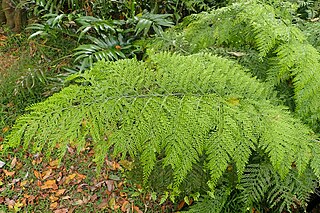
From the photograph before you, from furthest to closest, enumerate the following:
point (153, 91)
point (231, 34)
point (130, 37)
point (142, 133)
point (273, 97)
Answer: point (130, 37)
point (231, 34)
point (273, 97)
point (153, 91)
point (142, 133)

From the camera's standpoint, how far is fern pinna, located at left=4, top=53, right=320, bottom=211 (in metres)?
1.34

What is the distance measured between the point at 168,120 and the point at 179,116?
0.16 feet

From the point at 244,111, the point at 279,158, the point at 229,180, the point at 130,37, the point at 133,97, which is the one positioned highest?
the point at 133,97

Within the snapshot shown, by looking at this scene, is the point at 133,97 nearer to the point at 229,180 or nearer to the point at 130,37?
the point at 229,180

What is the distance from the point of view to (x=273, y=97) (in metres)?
1.76

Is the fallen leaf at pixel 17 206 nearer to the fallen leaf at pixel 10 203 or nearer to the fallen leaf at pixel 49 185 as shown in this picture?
the fallen leaf at pixel 10 203

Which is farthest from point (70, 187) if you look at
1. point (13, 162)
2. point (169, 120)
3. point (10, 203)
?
point (169, 120)

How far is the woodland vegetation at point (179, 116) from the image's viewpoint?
1.37 meters

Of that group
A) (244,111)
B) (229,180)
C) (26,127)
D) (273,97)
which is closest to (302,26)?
(273,97)

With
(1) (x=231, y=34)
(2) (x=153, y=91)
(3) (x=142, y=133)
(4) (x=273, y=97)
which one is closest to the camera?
(3) (x=142, y=133)

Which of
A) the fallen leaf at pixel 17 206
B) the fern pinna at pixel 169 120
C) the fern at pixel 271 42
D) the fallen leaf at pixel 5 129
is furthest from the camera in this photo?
the fallen leaf at pixel 5 129

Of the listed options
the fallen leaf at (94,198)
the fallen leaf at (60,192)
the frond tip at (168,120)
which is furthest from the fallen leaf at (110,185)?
the frond tip at (168,120)

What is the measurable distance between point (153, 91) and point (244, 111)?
1.33ft

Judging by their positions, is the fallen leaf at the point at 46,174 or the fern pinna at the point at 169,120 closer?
the fern pinna at the point at 169,120
